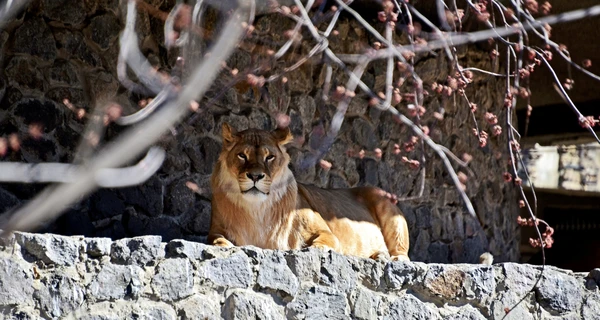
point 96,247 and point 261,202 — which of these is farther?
point 261,202

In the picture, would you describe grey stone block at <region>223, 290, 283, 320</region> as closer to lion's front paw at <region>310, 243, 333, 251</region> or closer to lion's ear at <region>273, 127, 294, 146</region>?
lion's front paw at <region>310, 243, 333, 251</region>

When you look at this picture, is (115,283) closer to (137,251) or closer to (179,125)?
(137,251)

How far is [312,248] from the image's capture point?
18.8 ft

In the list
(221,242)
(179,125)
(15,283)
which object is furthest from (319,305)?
(179,125)

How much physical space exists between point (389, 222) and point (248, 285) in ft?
7.65

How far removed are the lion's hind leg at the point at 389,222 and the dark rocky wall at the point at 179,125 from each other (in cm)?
36

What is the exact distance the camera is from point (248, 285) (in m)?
5.50

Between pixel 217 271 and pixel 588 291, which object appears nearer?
pixel 217 271

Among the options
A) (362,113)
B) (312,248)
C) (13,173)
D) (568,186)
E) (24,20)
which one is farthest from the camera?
(568,186)

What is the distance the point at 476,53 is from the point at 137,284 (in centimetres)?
565

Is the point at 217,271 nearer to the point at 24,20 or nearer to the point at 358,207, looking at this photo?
the point at 358,207

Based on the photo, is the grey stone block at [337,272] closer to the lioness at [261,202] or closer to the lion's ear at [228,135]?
the lioness at [261,202]

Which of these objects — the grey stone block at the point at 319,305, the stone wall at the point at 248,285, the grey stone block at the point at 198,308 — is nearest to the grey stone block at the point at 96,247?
the stone wall at the point at 248,285

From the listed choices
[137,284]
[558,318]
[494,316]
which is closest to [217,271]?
[137,284]
